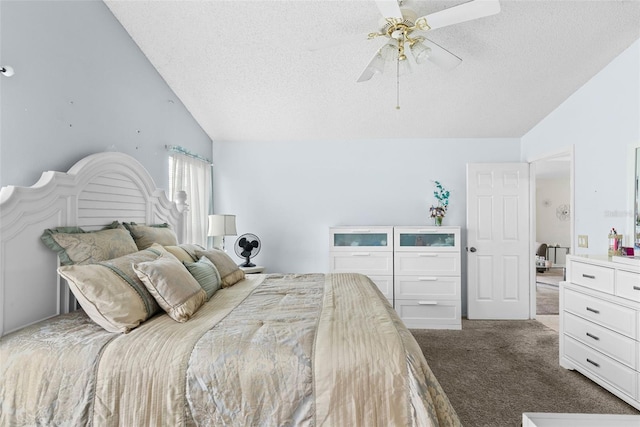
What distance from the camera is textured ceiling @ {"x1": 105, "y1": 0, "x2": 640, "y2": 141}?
253 centimetres

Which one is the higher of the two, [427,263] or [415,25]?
[415,25]

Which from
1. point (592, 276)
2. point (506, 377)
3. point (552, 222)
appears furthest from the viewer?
point (552, 222)

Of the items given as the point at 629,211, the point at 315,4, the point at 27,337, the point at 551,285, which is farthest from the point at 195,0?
the point at 551,285

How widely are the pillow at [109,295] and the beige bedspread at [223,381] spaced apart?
0.11 meters

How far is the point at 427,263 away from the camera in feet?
13.0

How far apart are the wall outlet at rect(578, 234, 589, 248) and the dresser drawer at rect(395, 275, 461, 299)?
Answer: 3.86 feet

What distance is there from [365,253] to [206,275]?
2090mm

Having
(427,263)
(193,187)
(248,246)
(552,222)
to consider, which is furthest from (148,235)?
(552,222)

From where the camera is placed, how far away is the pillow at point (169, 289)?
1792 mm

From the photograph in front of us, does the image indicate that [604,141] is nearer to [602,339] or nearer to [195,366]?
[602,339]

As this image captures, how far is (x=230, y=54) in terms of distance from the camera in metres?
2.99

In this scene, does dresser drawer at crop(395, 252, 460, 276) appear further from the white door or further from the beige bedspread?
the beige bedspread

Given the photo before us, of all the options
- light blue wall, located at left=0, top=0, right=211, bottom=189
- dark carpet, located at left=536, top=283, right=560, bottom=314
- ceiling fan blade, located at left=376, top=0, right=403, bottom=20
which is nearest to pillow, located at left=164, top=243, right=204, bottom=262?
light blue wall, located at left=0, top=0, right=211, bottom=189

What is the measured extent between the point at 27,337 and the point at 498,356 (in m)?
3.26
